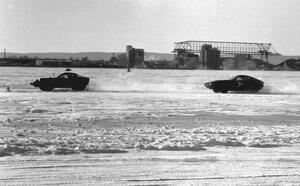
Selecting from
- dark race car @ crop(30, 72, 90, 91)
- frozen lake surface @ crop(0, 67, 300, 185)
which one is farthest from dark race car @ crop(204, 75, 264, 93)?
frozen lake surface @ crop(0, 67, 300, 185)

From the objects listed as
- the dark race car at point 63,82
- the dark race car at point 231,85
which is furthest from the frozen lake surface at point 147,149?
the dark race car at point 63,82

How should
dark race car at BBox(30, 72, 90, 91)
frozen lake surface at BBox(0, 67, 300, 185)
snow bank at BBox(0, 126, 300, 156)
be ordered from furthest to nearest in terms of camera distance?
dark race car at BBox(30, 72, 90, 91) < snow bank at BBox(0, 126, 300, 156) < frozen lake surface at BBox(0, 67, 300, 185)

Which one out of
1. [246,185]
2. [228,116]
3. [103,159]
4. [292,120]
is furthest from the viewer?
[228,116]

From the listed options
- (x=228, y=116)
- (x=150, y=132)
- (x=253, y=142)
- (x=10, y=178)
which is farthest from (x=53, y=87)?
(x=10, y=178)

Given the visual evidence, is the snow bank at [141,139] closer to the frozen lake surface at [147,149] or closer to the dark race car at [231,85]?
the frozen lake surface at [147,149]

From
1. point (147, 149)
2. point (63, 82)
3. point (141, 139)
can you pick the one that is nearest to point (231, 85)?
point (63, 82)

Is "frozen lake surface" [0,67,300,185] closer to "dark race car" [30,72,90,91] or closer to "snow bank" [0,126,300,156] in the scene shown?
"snow bank" [0,126,300,156]

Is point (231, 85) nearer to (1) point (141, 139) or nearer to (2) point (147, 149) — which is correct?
(1) point (141, 139)

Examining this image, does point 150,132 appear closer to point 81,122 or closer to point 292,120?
point 81,122

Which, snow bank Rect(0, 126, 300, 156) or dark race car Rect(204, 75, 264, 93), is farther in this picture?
dark race car Rect(204, 75, 264, 93)
